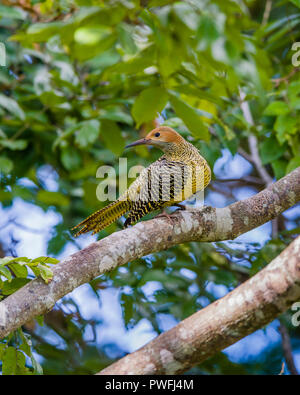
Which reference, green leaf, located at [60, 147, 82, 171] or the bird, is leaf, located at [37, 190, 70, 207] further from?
the bird

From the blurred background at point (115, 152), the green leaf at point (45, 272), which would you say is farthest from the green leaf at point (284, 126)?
the green leaf at point (45, 272)

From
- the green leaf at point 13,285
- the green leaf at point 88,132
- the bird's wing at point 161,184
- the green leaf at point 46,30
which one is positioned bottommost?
the green leaf at point 88,132

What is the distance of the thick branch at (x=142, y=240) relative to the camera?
6.89 feet

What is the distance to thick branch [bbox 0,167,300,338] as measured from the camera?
210 centimetres

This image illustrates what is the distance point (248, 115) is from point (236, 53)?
9.84 ft

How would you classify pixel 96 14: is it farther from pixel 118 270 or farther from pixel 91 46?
pixel 118 270

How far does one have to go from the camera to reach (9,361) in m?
2.39

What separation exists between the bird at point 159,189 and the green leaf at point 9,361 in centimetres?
81

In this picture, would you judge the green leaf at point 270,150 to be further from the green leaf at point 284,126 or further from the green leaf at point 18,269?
the green leaf at point 18,269

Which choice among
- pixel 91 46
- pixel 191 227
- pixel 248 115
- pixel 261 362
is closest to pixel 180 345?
pixel 191 227

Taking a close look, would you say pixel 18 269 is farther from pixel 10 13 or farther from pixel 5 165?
pixel 10 13

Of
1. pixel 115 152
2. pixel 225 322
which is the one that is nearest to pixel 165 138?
pixel 115 152

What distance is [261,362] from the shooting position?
4.41 metres

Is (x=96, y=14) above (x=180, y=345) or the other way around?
above
